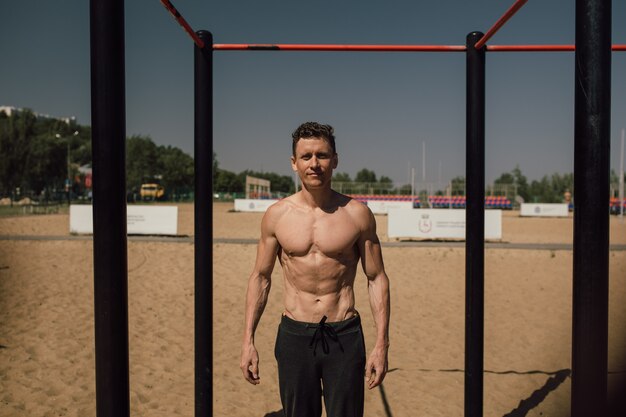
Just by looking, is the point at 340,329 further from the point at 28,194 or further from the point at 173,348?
the point at 28,194

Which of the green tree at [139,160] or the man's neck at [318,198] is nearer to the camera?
the man's neck at [318,198]

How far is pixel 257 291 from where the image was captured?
7.50 ft

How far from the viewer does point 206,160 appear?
2711mm

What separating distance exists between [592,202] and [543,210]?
32696 mm

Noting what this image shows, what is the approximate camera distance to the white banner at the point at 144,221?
15109mm

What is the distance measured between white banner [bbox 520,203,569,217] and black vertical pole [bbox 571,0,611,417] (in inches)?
1258

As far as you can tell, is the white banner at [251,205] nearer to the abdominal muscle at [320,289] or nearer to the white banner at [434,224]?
the white banner at [434,224]

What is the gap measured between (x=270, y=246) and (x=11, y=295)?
6.67 metres

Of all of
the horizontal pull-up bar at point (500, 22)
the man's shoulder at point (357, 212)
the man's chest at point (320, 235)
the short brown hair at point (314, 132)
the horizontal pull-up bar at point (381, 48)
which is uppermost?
the horizontal pull-up bar at point (381, 48)

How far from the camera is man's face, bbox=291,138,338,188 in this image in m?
2.05

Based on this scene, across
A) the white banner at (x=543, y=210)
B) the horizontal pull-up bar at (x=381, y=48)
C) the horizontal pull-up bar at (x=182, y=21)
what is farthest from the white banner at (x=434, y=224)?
the white banner at (x=543, y=210)

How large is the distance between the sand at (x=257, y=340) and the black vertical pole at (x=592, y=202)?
9.36ft

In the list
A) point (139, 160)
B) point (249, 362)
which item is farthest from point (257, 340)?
point (139, 160)

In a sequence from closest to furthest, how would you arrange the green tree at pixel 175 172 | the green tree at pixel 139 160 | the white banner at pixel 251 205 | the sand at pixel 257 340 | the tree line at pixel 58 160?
the sand at pixel 257 340
the tree line at pixel 58 160
the white banner at pixel 251 205
the green tree at pixel 139 160
the green tree at pixel 175 172
